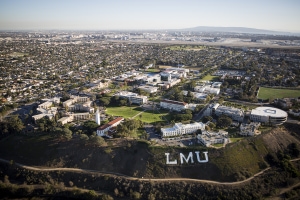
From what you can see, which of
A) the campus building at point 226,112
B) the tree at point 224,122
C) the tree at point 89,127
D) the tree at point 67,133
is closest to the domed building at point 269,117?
the campus building at point 226,112

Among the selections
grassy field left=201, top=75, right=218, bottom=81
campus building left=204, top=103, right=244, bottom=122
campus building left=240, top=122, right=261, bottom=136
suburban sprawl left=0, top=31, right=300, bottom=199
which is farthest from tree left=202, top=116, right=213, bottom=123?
grassy field left=201, top=75, right=218, bottom=81

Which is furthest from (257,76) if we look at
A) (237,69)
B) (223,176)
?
(223,176)

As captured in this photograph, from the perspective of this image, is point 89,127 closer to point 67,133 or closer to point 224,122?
point 67,133

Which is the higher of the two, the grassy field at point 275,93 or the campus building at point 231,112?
the grassy field at point 275,93

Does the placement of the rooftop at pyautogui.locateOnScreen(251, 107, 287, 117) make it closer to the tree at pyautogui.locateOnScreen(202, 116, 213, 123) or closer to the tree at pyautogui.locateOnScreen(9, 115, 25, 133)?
the tree at pyautogui.locateOnScreen(202, 116, 213, 123)

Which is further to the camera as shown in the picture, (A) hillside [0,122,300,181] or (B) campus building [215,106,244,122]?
(B) campus building [215,106,244,122]

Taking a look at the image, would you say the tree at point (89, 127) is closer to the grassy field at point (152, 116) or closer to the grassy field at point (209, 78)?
the grassy field at point (152, 116)
